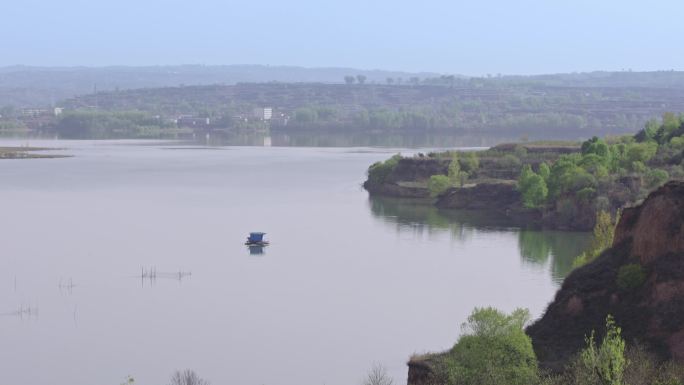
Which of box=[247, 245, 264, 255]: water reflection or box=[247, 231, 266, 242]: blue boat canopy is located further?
box=[247, 231, 266, 242]: blue boat canopy

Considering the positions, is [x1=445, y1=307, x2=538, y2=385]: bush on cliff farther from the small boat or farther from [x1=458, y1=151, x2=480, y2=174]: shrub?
[x1=458, y1=151, x2=480, y2=174]: shrub

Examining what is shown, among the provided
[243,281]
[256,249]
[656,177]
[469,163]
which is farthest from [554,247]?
[469,163]

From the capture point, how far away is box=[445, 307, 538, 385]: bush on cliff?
18484 millimetres

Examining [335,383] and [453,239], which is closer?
[335,383]

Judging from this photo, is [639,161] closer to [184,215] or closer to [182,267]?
[184,215]

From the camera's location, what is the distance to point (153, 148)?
108 metres

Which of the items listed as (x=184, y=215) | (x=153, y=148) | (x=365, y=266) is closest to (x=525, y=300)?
(x=365, y=266)

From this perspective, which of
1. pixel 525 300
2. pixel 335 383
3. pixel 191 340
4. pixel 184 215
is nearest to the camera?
pixel 335 383

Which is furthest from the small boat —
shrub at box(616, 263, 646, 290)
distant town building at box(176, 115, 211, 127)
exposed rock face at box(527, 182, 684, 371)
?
distant town building at box(176, 115, 211, 127)

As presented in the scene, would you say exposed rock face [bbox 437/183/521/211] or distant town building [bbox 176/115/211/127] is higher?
exposed rock face [bbox 437/183/521/211]

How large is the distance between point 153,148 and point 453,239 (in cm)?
6842

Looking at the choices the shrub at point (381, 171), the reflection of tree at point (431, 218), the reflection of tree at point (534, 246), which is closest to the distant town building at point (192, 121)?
the shrub at point (381, 171)

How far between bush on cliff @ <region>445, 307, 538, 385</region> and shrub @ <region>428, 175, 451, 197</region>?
37144 millimetres

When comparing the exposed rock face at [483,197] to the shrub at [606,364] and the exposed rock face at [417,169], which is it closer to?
the exposed rock face at [417,169]
